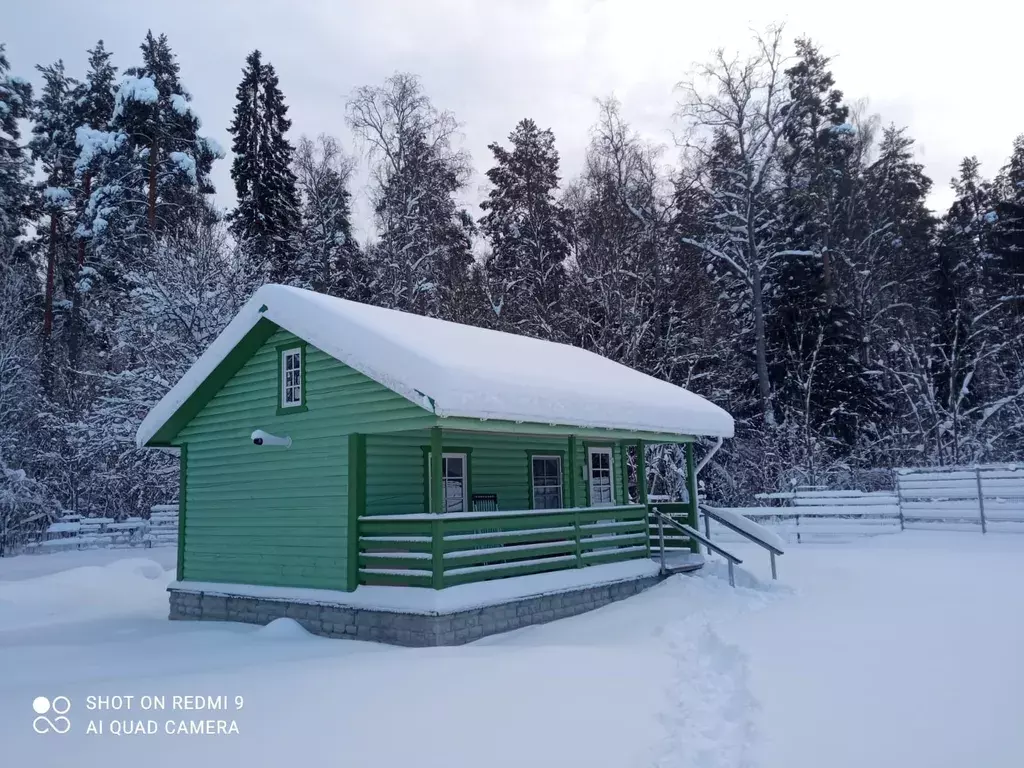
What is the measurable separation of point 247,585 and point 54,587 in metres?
6.05

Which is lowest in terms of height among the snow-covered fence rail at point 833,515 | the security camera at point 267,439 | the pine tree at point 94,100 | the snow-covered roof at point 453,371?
the snow-covered fence rail at point 833,515

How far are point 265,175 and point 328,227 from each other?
11.4ft

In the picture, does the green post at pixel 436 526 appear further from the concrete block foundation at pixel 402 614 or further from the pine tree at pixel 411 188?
the pine tree at pixel 411 188

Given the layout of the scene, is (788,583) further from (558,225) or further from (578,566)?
(558,225)

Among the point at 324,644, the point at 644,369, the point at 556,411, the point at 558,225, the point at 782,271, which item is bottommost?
the point at 324,644

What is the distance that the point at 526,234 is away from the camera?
115ft

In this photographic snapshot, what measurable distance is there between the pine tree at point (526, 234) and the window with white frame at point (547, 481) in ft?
47.9

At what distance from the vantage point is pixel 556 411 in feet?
37.1

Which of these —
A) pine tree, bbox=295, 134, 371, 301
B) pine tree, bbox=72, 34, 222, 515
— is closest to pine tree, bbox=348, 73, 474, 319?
pine tree, bbox=295, 134, 371, 301

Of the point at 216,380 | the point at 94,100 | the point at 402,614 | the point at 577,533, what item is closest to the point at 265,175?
the point at 94,100

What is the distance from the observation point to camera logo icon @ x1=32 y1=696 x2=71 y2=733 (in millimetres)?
6266

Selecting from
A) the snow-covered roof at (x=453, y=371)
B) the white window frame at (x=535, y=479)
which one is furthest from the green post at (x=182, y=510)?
the white window frame at (x=535, y=479)

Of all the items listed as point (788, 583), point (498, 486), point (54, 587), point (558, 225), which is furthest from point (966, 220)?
point (54, 587)

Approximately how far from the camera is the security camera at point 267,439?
1179 cm
